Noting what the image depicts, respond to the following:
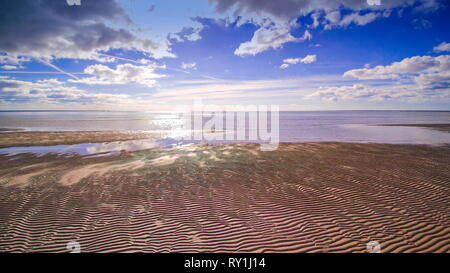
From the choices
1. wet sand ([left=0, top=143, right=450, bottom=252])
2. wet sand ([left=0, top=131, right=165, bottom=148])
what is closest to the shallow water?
wet sand ([left=0, top=131, right=165, bottom=148])

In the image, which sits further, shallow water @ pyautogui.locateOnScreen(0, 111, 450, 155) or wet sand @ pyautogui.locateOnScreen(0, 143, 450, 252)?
shallow water @ pyautogui.locateOnScreen(0, 111, 450, 155)

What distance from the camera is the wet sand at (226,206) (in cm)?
556

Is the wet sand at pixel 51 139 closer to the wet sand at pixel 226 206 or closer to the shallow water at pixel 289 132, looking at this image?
the shallow water at pixel 289 132

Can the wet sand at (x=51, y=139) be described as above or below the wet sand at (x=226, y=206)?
above

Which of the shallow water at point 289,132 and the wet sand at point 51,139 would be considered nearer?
the shallow water at point 289,132

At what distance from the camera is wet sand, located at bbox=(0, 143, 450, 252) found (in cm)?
556

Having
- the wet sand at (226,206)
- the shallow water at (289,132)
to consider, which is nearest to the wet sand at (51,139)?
the shallow water at (289,132)

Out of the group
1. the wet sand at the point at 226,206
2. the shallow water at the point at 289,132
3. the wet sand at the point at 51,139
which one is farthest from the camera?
the wet sand at the point at 51,139

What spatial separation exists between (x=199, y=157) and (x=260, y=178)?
21.5ft

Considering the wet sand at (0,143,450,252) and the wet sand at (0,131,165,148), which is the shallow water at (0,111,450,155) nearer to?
the wet sand at (0,131,165,148)

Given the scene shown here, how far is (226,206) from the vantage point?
7734 millimetres

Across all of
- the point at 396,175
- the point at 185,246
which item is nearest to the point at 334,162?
the point at 396,175

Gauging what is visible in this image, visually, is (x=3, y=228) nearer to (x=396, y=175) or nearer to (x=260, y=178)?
(x=260, y=178)

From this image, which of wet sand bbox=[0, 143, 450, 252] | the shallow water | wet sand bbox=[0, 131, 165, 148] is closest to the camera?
wet sand bbox=[0, 143, 450, 252]
